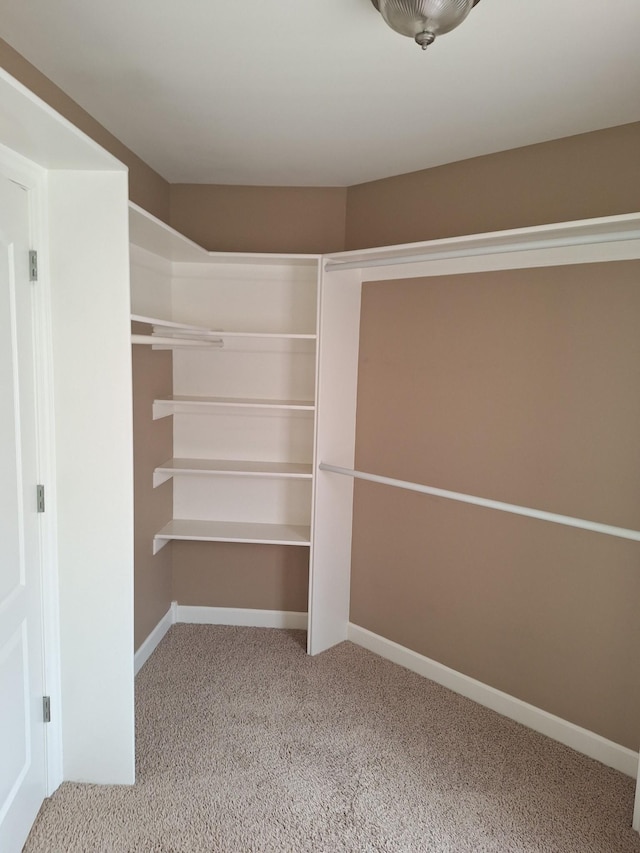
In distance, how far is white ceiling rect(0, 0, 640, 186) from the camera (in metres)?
1.58

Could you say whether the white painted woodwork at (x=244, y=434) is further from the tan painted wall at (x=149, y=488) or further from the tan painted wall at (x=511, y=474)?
the tan painted wall at (x=511, y=474)

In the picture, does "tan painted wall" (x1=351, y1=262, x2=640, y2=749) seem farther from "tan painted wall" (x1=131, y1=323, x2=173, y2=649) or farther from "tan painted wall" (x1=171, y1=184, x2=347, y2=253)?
"tan painted wall" (x1=131, y1=323, x2=173, y2=649)

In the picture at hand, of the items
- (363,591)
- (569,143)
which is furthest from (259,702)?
(569,143)

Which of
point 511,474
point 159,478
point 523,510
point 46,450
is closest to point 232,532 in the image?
point 159,478

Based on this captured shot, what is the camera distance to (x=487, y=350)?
2.70 m

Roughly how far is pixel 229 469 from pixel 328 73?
6.28ft

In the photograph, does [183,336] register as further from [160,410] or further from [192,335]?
[160,410]

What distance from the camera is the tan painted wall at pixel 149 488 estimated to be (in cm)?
286

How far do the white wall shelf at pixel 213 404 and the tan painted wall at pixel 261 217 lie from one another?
0.85 meters

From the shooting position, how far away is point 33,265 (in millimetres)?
1923

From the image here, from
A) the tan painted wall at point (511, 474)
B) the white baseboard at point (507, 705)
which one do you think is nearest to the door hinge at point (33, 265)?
the tan painted wall at point (511, 474)

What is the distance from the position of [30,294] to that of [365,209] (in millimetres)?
1873

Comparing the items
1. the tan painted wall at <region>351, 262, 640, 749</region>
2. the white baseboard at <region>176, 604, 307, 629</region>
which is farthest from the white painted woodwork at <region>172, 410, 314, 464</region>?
the white baseboard at <region>176, 604, 307, 629</region>

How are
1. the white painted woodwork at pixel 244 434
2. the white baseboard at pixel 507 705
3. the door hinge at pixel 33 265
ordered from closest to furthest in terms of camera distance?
the door hinge at pixel 33 265, the white baseboard at pixel 507 705, the white painted woodwork at pixel 244 434
